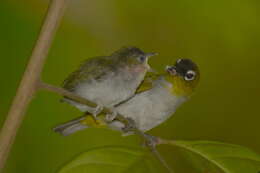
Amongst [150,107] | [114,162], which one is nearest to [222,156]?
[114,162]

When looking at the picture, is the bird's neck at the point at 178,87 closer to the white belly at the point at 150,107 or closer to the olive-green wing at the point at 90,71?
the white belly at the point at 150,107

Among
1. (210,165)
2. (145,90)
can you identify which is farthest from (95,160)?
(145,90)

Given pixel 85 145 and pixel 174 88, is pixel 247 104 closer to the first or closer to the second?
pixel 174 88

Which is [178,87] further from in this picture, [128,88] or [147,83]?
[128,88]

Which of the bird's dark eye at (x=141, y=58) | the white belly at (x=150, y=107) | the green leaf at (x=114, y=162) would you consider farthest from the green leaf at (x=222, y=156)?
the white belly at (x=150, y=107)

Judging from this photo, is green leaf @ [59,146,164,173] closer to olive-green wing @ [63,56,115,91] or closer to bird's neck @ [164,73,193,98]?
olive-green wing @ [63,56,115,91]
